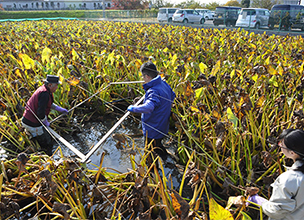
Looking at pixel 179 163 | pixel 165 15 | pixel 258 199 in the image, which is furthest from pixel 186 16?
pixel 258 199

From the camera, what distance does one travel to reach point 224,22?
603 inches

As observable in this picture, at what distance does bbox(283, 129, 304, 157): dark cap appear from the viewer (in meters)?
1.39

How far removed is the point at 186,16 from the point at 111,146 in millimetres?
17176

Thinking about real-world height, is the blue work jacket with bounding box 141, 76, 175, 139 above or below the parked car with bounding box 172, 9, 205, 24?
below

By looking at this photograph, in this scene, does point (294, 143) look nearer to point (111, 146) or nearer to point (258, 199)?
point (258, 199)

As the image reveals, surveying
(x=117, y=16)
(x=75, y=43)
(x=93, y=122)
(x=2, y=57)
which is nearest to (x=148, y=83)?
(x=93, y=122)

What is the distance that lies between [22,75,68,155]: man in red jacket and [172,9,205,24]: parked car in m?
17.0

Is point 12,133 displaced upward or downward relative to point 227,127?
downward

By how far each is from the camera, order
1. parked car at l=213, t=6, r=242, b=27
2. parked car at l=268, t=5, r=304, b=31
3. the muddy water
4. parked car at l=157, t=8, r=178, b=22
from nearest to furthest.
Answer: the muddy water
parked car at l=268, t=5, r=304, b=31
parked car at l=213, t=6, r=242, b=27
parked car at l=157, t=8, r=178, b=22

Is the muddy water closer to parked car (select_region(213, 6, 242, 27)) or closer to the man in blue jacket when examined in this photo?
the man in blue jacket

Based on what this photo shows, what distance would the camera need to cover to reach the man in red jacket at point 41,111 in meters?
2.77

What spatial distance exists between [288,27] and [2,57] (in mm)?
12246

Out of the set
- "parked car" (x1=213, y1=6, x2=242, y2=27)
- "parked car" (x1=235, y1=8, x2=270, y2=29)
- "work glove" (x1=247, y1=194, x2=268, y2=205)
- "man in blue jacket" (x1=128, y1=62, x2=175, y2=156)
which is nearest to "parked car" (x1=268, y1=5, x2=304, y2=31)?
"parked car" (x1=235, y1=8, x2=270, y2=29)

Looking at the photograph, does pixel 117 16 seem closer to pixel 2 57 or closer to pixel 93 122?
pixel 2 57
